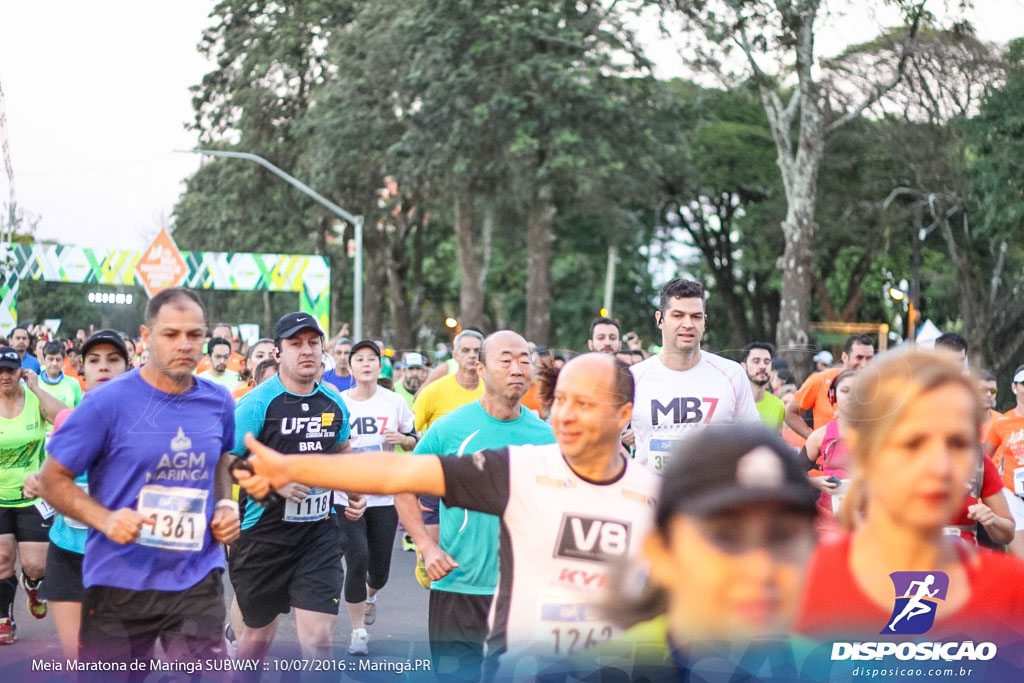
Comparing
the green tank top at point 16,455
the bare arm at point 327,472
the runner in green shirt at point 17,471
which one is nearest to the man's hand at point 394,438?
the runner in green shirt at point 17,471

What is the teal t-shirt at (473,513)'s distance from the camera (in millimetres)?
5082

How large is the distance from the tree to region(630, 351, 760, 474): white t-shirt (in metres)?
12.3

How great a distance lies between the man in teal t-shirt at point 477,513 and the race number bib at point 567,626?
64.4 inches

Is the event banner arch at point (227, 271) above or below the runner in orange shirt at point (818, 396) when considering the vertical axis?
above

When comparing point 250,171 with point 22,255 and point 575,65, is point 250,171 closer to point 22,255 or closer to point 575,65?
point 575,65

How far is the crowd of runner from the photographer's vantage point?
2.15 m

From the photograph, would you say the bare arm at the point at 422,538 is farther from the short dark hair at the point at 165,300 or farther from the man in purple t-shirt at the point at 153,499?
the short dark hair at the point at 165,300

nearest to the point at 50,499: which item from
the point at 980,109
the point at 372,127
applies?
the point at 980,109

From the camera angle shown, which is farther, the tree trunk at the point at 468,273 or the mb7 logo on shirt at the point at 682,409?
the tree trunk at the point at 468,273

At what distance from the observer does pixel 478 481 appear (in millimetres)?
3168

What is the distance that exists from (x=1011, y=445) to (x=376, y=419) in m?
4.17

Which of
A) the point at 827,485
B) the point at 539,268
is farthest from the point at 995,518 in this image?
the point at 539,268

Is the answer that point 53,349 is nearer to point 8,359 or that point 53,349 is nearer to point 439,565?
point 8,359

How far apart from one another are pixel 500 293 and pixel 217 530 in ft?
139
